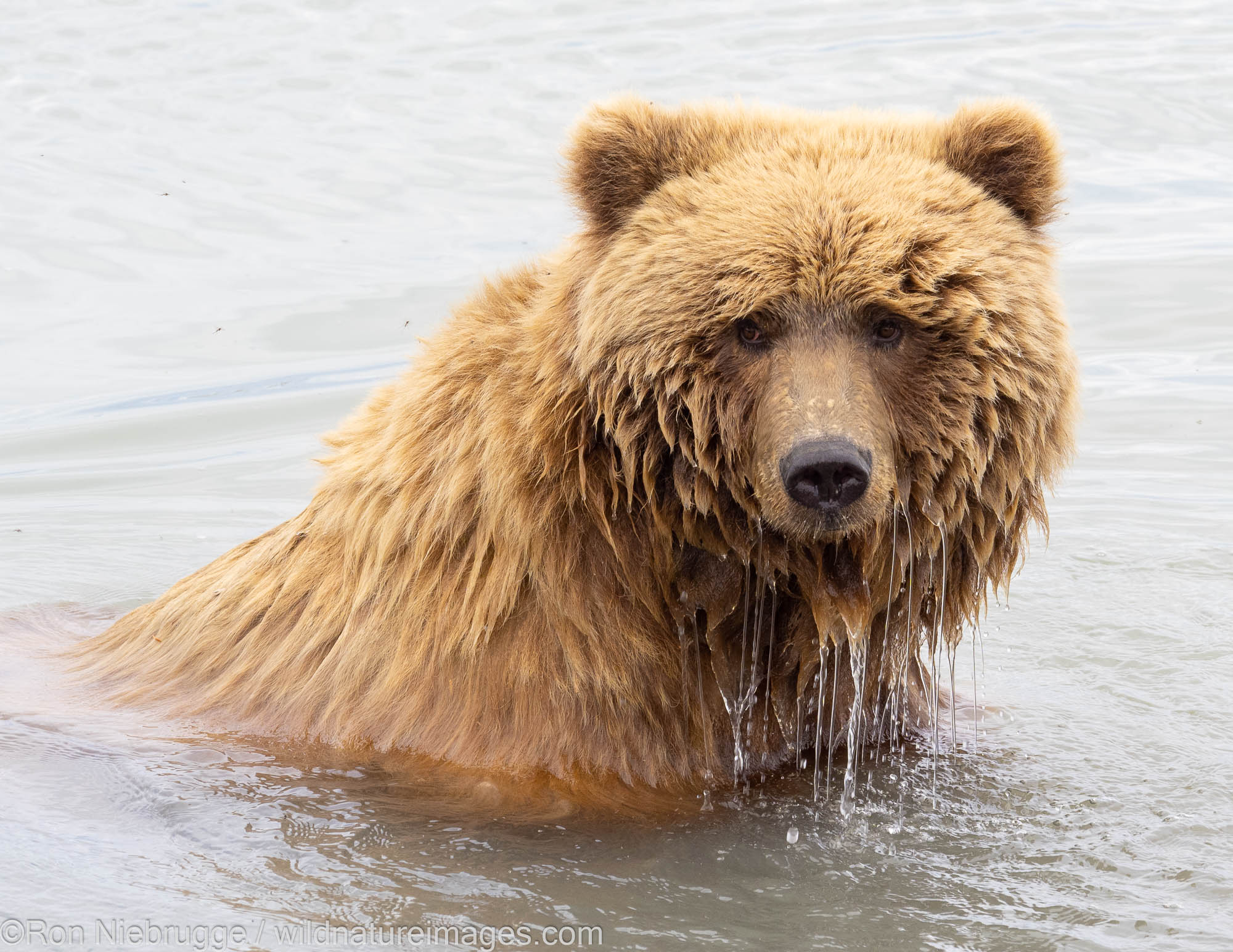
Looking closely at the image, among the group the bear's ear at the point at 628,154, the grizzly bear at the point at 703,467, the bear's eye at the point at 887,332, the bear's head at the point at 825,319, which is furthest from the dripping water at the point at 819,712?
the bear's ear at the point at 628,154

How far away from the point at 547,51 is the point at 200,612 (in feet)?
36.8

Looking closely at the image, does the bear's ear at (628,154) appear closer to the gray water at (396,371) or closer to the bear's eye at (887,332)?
the bear's eye at (887,332)

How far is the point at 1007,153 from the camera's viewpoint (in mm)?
4387

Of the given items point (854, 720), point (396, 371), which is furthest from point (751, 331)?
point (396, 371)

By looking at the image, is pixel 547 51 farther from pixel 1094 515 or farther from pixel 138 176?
pixel 1094 515

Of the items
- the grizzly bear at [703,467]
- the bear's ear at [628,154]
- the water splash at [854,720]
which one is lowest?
the water splash at [854,720]

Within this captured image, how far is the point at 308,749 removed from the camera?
4.90 m

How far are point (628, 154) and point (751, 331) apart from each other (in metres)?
0.65

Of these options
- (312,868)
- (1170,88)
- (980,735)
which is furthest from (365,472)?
(1170,88)

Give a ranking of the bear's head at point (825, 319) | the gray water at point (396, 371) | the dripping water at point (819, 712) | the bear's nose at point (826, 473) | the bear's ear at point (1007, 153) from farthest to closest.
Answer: the dripping water at point (819, 712), the bear's ear at point (1007, 153), the gray water at point (396, 371), the bear's head at point (825, 319), the bear's nose at point (826, 473)

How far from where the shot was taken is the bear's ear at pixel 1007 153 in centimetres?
438

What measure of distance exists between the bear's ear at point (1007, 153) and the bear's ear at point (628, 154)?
686 millimetres

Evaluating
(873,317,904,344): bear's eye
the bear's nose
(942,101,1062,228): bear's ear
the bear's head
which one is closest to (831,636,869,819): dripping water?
the bear's head

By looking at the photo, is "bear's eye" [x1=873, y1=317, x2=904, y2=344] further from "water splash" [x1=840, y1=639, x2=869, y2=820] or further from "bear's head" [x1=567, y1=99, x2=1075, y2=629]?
"water splash" [x1=840, y1=639, x2=869, y2=820]
